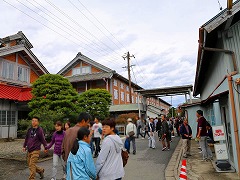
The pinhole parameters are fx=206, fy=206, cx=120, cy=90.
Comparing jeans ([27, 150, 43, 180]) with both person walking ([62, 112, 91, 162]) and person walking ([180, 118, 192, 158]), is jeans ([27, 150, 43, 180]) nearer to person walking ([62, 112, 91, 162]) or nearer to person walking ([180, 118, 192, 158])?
person walking ([62, 112, 91, 162])

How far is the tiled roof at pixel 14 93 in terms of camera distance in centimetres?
1627

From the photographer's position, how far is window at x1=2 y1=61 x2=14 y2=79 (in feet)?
58.7

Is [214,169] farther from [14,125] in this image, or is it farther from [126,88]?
[126,88]

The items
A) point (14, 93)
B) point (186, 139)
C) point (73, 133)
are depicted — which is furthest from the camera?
point (14, 93)

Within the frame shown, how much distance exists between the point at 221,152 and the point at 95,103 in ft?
49.3

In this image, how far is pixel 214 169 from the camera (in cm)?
653

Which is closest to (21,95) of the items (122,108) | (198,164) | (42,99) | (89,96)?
(42,99)

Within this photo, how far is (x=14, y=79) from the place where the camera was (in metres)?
18.8

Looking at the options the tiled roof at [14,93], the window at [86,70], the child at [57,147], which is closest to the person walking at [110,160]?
the child at [57,147]

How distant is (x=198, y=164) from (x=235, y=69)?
11.9 feet

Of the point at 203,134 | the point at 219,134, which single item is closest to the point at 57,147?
the point at 219,134

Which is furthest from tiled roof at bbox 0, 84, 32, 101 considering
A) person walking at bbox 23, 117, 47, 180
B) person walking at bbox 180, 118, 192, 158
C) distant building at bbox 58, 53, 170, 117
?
person walking at bbox 180, 118, 192, 158

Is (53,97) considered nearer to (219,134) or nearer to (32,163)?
(32,163)

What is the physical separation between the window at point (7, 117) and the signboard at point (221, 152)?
16135 millimetres
